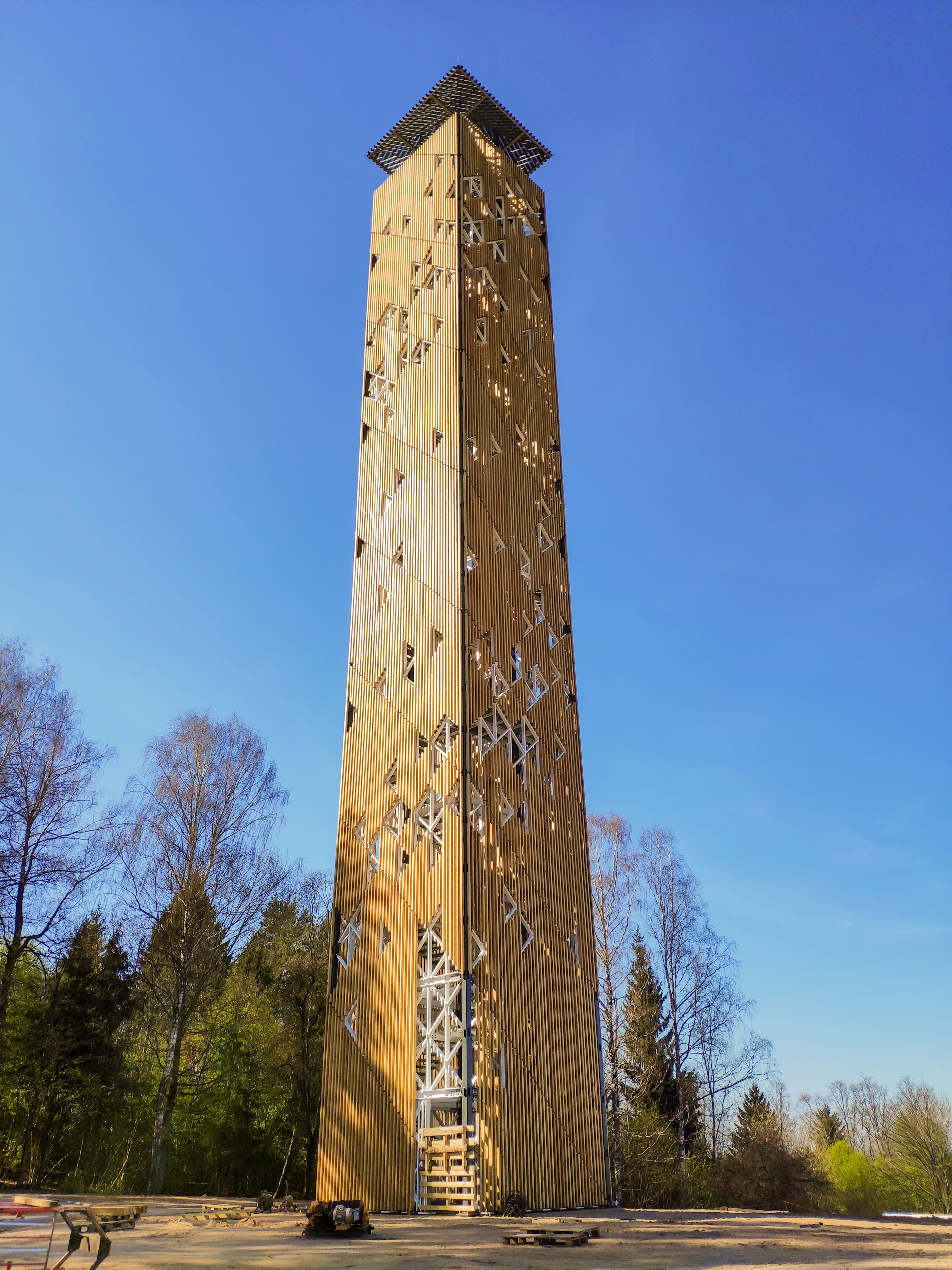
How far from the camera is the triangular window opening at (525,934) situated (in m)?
12.2

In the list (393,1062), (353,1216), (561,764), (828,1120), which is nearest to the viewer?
(353,1216)

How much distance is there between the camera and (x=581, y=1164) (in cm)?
1186

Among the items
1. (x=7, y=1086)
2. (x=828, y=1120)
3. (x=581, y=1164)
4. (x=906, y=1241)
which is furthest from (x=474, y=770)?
(x=828, y=1120)

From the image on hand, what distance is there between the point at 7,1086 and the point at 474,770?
44.1 feet

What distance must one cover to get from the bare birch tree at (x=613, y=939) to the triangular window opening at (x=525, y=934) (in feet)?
14.4

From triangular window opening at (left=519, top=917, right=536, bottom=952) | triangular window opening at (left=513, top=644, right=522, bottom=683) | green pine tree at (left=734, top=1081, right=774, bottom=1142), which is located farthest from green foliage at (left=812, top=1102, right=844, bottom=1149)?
triangular window opening at (left=513, top=644, right=522, bottom=683)

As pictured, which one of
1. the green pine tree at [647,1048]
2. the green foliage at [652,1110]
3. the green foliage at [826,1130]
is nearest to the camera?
the green foliage at [652,1110]

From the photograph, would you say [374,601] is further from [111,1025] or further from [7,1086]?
[7,1086]

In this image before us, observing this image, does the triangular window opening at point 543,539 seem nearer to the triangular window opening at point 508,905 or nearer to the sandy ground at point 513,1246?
the triangular window opening at point 508,905

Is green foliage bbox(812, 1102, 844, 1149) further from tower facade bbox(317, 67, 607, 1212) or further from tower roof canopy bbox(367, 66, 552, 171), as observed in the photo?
tower roof canopy bbox(367, 66, 552, 171)

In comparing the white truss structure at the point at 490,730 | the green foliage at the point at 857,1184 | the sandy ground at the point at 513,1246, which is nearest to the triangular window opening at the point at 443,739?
the white truss structure at the point at 490,730

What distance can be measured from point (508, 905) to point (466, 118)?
50.6 feet

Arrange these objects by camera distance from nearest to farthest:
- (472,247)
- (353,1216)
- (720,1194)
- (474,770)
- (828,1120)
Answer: (353,1216)
(474,770)
(472,247)
(720,1194)
(828,1120)

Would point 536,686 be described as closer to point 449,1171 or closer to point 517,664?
point 517,664
